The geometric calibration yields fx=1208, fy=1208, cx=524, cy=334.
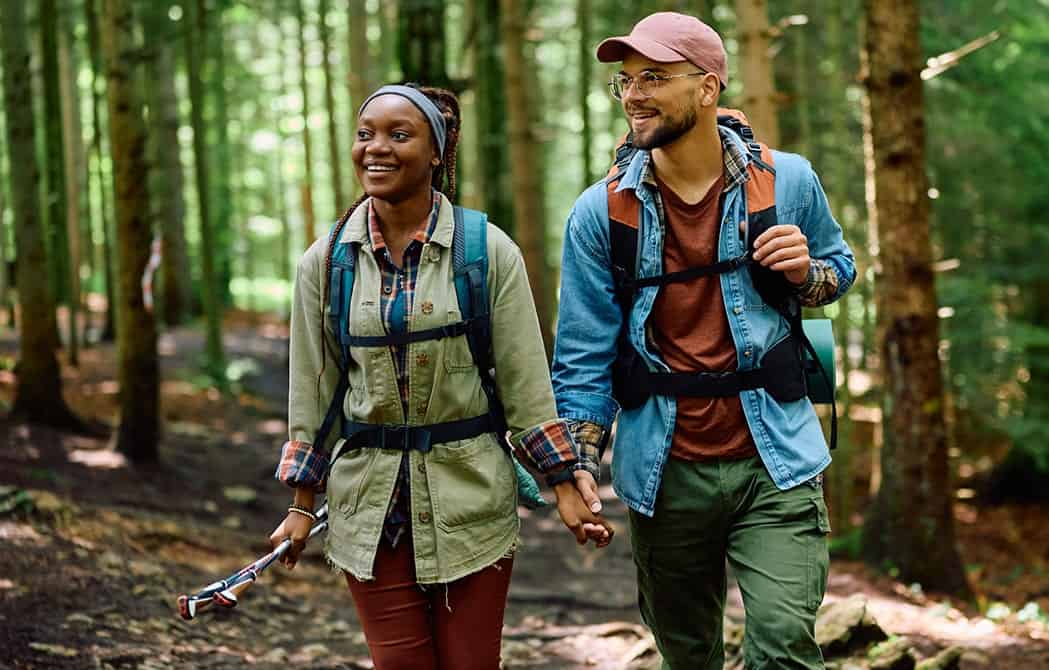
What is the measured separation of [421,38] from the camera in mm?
10086

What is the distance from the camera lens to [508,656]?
7199mm

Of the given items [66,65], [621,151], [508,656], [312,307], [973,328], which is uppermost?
[66,65]

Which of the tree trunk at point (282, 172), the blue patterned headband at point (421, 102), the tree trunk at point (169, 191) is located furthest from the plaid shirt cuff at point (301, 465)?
the tree trunk at point (282, 172)

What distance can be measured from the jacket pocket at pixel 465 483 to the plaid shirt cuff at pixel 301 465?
0.38 m

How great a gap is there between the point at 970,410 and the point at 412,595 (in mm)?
13519

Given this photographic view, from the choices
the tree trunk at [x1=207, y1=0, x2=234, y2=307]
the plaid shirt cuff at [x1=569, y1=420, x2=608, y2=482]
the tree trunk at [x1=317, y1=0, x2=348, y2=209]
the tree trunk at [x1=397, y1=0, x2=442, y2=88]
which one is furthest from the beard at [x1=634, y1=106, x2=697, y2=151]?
the tree trunk at [x1=207, y1=0, x2=234, y2=307]

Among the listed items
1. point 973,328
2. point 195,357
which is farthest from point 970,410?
point 195,357

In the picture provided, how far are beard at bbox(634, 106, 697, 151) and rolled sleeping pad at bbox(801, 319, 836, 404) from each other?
2.69 feet

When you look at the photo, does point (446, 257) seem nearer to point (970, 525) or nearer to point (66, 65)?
point (970, 525)

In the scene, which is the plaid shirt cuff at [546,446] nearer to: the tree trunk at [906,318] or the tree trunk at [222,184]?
the tree trunk at [906,318]

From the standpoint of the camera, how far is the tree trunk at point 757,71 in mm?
9172

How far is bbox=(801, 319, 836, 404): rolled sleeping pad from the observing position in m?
4.21

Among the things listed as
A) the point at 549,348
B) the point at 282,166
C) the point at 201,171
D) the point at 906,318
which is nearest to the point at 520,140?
the point at 549,348

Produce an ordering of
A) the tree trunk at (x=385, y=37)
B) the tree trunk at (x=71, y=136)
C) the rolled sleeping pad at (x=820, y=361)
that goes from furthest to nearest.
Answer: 1. the tree trunk at (x=385, y=37)
2. the tree trunk at (x=71, y=136)
3. the rolled sleeping pad at (x=820, y=361)
